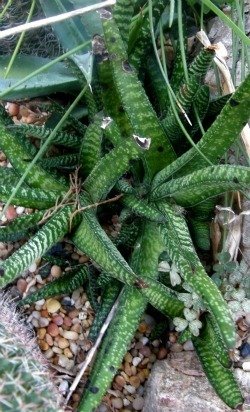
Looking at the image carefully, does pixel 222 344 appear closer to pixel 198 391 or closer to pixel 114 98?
pixel 198 391

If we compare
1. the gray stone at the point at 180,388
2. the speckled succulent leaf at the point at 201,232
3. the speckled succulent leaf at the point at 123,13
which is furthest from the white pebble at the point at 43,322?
the speckled succulent leaf at the point at 123,13

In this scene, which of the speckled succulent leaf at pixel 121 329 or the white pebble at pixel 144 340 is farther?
the white pebble at pixel 144 340

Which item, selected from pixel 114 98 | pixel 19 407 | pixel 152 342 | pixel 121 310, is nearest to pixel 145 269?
pixel 121 310

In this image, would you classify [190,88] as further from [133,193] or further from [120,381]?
[120,381]

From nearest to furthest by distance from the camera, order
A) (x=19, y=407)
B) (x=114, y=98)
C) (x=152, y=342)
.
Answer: (x=19, y=407) < (x=114, y=98) < (x=152, y=342)

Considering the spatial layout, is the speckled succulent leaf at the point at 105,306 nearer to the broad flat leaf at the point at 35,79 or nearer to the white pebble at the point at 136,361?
the white pebble at the point at 136,361

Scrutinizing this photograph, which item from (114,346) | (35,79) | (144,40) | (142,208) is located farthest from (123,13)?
(114,346)
